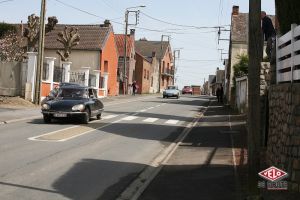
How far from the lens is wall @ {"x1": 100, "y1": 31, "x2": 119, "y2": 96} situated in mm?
56500

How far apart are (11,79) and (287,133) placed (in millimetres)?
26928

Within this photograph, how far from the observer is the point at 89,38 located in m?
56.2

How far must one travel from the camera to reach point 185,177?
11.2 metres

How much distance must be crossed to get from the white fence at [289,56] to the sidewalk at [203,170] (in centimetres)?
205

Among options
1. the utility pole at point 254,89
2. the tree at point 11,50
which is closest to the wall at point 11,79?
the tree at point 11,50

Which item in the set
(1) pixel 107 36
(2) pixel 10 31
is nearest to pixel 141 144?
(1) pixel 107 36

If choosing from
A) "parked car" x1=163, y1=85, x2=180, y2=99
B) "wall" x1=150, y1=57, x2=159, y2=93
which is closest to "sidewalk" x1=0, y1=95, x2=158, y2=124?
"parked car" x1=163, y1=85, x2=180, y2=99

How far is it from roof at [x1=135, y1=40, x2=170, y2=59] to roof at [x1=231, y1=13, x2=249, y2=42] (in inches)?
1519

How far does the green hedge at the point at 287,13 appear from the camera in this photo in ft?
35.0

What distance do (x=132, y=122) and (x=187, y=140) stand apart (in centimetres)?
679

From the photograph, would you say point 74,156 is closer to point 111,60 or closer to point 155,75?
point 111,60

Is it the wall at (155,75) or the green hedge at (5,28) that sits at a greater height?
the green hedge at (5,28)

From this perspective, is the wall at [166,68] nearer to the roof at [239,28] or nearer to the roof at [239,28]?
the roof at [239,28]

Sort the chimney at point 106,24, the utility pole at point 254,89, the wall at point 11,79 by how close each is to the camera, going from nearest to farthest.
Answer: the utility pole at point 254,89, the wall at point 11,79, the chimney at point 106,24
